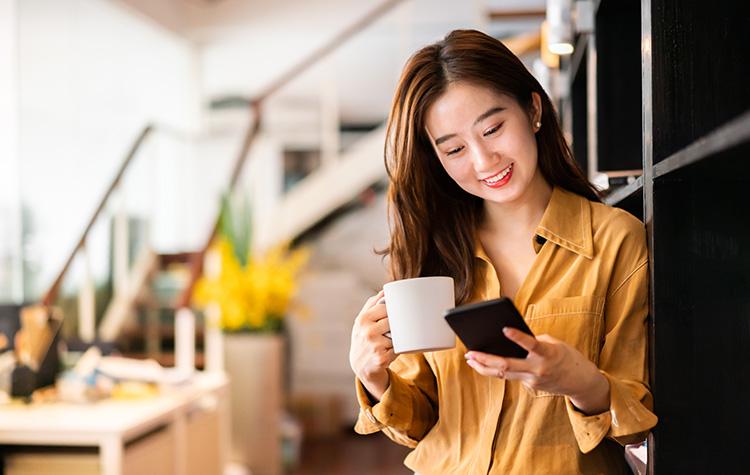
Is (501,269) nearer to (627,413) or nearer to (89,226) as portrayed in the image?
(627,413)

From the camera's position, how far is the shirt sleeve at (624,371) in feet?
3.44

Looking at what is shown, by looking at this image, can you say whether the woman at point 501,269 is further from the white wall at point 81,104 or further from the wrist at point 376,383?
the white wall at point 81,104

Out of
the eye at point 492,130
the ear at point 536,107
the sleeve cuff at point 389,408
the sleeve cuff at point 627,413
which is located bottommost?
the sleeve cuff at point 389,408

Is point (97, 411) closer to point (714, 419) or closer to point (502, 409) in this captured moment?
point (502, 409)

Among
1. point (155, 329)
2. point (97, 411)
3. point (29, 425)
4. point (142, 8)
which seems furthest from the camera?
point (142, 8)

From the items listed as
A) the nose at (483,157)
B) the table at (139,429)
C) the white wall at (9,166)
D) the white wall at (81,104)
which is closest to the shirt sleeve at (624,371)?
the nose at (483,157)

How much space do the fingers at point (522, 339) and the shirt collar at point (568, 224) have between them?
29 centimetres

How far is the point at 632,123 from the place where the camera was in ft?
5.73

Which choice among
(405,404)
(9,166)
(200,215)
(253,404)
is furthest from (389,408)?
(200,215)

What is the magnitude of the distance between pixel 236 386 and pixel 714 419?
3.69 meters

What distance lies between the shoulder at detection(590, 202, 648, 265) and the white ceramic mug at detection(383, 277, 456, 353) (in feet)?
0.81

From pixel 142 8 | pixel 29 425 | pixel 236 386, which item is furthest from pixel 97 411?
pixel 142 8

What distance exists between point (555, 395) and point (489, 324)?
33 centimetres

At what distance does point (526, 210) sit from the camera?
1342mm
